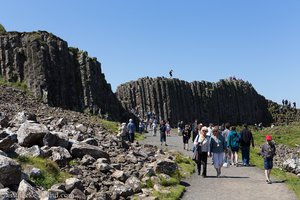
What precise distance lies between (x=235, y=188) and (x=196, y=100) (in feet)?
302

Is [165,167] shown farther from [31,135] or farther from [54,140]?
[31,135]

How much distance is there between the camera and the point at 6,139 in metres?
13.9

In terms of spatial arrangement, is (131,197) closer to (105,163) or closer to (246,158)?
(105,163)

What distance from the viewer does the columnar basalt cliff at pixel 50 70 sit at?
2185 inches

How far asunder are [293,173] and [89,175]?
522 inches

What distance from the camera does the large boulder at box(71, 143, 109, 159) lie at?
17.0m

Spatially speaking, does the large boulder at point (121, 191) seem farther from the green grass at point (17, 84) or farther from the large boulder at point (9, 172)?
the green grass at point (17, 84)

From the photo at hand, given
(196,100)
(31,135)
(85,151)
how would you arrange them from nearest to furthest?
(31,135) → (85,151) → (196,100)

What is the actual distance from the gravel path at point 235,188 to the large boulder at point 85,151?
4.05 metres

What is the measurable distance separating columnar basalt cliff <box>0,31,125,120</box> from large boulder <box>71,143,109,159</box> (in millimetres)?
36302

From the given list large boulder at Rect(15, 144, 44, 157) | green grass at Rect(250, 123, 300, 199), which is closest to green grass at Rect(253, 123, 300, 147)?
green grass at Rect(250, 123, 300, 199)

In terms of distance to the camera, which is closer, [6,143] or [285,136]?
[6,143]

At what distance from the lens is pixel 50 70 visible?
5684 centimetres

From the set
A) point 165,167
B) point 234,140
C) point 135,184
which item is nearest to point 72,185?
point 135,184
